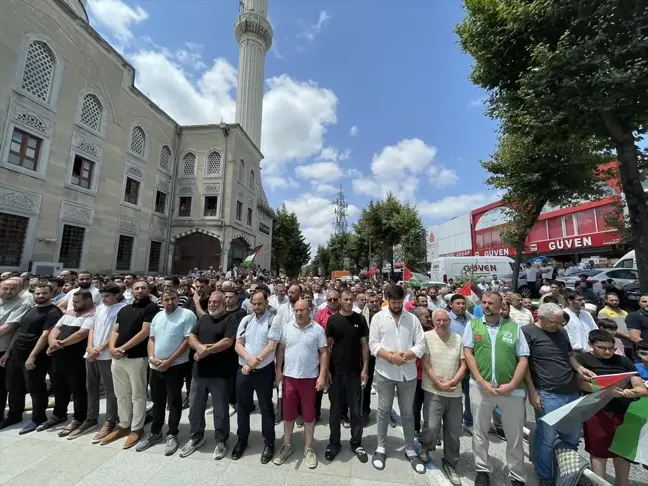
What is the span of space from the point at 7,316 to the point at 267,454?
4145mm

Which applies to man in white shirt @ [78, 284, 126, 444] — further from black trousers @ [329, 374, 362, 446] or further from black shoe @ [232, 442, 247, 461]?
black trousers @ [329, 374, 362, 446]

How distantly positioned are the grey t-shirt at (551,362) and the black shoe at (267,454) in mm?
3035

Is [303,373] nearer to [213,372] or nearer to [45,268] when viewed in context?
[213,372]

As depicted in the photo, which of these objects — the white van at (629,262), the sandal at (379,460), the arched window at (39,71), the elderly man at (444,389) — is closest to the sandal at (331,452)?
the sandal at (379,460)

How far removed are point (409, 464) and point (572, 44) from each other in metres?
10.3

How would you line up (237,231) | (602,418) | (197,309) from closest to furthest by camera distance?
(602,418), (197,309), (237,231)

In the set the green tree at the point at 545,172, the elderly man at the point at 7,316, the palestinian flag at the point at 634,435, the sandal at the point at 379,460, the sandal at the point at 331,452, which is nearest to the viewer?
the palestinian flag at the point at 634,435

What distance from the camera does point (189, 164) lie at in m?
22.9

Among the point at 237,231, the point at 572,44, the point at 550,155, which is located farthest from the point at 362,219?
the point at 572,44

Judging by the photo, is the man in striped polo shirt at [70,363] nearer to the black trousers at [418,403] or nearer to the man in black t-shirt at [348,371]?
the man in black t-shirt at [348,371]

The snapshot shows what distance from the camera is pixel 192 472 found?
2963 mm

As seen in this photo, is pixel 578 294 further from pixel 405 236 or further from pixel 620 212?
pixel 405 236

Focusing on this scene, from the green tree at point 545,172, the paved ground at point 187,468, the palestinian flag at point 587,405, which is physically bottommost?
the paved ground at point 187,468

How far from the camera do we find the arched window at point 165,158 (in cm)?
2134
